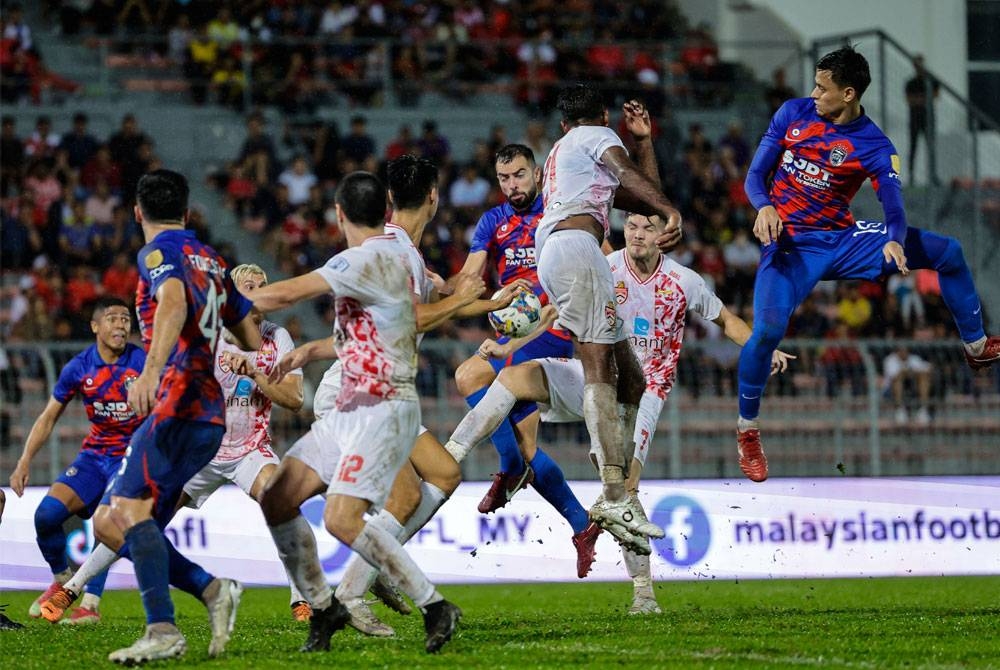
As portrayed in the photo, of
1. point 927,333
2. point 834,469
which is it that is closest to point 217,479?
point 834,469

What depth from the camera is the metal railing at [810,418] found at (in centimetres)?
1655

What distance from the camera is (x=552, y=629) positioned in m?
9.85

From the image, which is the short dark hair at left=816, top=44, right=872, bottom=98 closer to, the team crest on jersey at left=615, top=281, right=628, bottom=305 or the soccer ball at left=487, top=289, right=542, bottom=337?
the team crest on jersey at left=615, top=281, right=628, bottom=305

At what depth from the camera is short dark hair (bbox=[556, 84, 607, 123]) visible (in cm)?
950

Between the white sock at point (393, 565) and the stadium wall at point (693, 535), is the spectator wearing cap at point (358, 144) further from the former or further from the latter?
the white sock at point (393, 565)

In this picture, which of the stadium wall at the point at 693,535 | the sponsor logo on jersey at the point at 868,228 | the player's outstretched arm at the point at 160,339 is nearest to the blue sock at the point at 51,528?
the stadium wall at the point at 693,535

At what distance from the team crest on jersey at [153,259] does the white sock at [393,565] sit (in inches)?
69.1

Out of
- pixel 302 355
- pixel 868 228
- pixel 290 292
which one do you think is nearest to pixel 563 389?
pixel 868 228

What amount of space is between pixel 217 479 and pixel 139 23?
14.2 meters

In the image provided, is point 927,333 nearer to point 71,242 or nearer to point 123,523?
point 71,242

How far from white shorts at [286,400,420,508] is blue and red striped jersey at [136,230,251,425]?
64 cm

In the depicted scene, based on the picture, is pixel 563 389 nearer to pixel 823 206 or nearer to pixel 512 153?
pixel 512 153

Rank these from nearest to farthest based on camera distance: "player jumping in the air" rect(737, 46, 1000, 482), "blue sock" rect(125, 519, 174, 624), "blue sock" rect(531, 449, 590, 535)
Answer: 1. "blue sock" rect(125, 519, 174, 624)
2. "player jumping in the air" rect(737, 46, 1000, 482)
3. "blue sock" rect(531, 449, 590, 535)

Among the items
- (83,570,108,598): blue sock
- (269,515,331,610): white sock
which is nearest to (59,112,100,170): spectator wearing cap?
(83,570,108,598): blue sock
